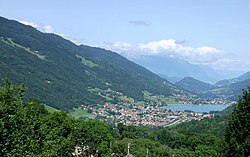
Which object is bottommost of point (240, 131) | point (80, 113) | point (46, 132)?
point (80, 113)

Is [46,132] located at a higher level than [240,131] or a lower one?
lower

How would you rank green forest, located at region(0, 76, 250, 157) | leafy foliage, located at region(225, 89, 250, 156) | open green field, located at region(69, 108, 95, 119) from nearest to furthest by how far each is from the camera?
green forest, located at region(0, 76, 250, 157), leafy foliage, located at region(225, 89, 250, 156), open green field, located at region(69, 108, 95, 119)

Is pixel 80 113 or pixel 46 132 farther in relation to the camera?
pixel 80 113

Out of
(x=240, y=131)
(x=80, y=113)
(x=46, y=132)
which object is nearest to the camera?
(x=46, y=132)

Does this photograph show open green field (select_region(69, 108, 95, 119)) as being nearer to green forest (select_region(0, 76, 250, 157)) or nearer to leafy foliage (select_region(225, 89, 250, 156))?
green forest (select_region(0, 76, 250, 157))

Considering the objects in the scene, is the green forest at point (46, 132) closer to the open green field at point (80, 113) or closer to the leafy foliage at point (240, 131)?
the leafy foliage at point (240, 131)

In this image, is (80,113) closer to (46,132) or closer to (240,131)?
(240,131)

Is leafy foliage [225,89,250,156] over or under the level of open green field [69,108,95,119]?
over

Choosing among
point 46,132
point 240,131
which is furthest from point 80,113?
point 46,132

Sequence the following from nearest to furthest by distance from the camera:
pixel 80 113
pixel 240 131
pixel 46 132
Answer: pixel 46 132
pixel 240 131
pixel 80 113

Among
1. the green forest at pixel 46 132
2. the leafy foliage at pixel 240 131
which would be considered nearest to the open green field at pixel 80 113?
the green forest at pixel 46 132

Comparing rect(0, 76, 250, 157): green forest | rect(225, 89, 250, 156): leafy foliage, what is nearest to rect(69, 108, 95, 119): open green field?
rect(0, 76, 250, 157): green forest
